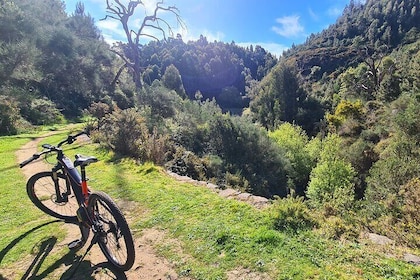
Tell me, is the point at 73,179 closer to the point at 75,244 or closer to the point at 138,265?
the point at 75,244

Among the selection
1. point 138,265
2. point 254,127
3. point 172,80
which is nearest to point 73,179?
point 138,265

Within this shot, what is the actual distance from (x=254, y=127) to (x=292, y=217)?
1291 cm

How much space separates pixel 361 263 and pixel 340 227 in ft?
2.65

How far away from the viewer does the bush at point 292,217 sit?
13.5ft

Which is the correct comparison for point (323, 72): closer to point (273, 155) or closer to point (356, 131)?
point (356, 131)

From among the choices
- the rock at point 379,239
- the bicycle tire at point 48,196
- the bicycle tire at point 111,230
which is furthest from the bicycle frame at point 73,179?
the rock at point 379,239

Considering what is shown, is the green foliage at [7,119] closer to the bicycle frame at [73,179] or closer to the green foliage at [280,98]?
the bicycle frame at [73,179]

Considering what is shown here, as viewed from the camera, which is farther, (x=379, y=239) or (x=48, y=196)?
(x=48, y=196)

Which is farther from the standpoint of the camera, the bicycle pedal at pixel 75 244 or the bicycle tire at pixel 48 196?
the bicycle tire at pixel 48 196

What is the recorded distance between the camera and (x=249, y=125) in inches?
656

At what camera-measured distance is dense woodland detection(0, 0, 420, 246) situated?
9.19m

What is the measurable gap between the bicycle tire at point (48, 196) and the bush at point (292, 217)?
3315 millimetres

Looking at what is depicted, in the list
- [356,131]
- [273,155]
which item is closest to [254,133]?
[273,155]

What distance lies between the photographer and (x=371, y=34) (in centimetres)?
7831
